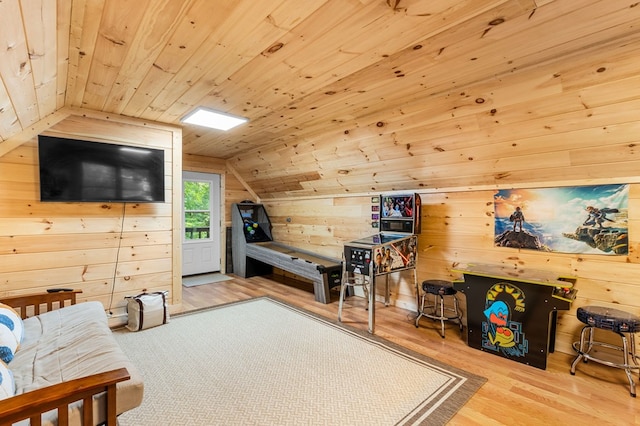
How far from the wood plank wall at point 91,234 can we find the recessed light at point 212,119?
19.1 inches

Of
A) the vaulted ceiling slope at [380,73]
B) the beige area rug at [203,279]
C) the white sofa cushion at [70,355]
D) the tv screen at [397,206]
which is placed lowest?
the beige area rug at [203,279]

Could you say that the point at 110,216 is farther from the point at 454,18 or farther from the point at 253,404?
the point at 454,18

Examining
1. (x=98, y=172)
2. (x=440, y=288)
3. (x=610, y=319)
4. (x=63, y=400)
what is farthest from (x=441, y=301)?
(x=98, y=172)

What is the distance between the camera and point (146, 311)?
337 cm

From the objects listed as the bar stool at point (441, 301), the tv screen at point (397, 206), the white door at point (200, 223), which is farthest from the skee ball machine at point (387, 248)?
the white door at point (200, 223)

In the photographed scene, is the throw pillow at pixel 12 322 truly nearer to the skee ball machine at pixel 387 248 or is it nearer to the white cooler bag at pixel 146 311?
the white cooler bag at pixel 146 311

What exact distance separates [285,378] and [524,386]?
182cm

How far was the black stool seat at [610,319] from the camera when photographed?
2.23 m

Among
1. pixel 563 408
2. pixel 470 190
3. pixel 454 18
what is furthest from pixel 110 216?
pixel 563 408

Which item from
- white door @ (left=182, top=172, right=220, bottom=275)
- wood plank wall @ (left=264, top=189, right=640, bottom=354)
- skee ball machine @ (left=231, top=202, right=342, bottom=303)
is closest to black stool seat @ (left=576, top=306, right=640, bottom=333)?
wood plank wall @ (left=264, top=189, right=640, bottom=354)

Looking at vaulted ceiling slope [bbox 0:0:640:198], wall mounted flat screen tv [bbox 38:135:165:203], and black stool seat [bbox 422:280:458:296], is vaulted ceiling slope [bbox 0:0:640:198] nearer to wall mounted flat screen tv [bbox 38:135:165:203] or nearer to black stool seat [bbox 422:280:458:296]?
wall mounted flat screen tv [bbox 38:135:165:203]

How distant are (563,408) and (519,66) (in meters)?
2.42

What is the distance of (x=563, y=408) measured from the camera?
2.07m

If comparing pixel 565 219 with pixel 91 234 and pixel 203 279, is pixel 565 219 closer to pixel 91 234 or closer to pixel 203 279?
pixel 91 234
